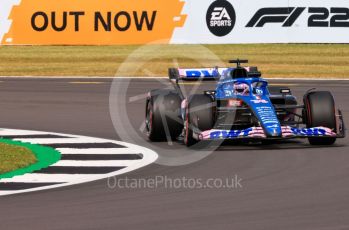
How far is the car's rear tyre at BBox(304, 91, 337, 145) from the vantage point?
1373cm

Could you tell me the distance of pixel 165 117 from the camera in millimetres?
14445

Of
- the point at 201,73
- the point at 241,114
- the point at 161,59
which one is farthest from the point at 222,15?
the point at 241,114

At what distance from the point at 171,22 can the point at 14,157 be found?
19835 millimetres

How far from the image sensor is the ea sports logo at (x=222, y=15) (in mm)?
31578

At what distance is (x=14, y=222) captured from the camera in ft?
27.7

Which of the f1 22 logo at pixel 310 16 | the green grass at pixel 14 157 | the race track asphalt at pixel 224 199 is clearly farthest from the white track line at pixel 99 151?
the f1 22 logo at pixel 310 16

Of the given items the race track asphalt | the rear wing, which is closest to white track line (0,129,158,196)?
the race track asphalt

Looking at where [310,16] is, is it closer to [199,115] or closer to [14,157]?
[199,115]

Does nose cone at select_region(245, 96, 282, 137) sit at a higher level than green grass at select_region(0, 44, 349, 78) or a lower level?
lower

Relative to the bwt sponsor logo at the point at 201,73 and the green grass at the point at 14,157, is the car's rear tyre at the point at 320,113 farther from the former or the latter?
the green grass at the point at 14,157

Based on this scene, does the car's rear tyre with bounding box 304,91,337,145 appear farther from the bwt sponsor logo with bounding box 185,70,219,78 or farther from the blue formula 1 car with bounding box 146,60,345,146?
the bwt sponsor logo with bounding box 185,70,219,78

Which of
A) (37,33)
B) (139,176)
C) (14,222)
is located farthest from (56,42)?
(14,222)

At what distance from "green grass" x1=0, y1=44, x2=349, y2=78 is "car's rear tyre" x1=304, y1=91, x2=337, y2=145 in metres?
13.6

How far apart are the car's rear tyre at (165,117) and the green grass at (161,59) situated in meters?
13.3
